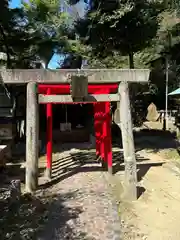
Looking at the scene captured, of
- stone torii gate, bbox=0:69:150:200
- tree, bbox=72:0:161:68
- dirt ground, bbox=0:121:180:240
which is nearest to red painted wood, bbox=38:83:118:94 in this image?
stone torii gate, bbox=0:69:150:200

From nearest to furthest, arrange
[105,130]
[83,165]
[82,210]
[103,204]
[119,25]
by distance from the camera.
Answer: [82,210], [103,204], [105,130], [83,165], [119,25]

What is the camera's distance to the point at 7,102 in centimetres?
1562

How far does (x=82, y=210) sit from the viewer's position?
5926 millimetres

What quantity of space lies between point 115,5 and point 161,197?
7110 millimetres

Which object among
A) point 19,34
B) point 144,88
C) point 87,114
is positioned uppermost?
point 19,34

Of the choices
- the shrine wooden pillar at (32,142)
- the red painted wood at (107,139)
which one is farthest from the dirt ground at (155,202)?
the shrine wooden pillar at (32,142)

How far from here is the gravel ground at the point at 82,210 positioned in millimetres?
4926

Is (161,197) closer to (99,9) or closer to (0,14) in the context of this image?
(99,9)

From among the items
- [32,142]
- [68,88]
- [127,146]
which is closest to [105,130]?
[68,88]

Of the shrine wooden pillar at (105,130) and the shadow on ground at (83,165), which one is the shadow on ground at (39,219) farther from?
the shrine wooden pillar at (105,130)

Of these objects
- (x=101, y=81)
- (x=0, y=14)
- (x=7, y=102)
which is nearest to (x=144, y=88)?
(x=7, y=102)

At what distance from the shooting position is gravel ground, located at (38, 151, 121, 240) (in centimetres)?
493

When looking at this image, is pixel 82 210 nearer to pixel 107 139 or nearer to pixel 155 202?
pixel 155 202

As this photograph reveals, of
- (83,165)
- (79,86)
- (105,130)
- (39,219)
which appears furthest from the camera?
(83,165)
